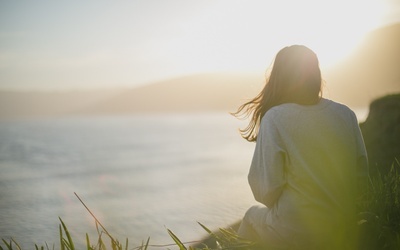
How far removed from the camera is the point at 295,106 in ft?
10.2

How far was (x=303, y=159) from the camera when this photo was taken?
3068 mm

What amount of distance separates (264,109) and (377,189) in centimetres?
167

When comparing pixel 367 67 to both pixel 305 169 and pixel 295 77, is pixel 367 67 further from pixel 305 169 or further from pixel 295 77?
pixel 305 169

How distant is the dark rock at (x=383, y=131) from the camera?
24.3 ft

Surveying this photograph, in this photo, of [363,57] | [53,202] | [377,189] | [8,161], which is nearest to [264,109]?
[377,189]

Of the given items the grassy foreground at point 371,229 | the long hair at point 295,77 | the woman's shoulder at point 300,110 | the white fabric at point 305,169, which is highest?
the long hair at point 295,77

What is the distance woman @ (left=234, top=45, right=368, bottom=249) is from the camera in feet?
10.1

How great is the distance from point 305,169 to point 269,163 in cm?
26

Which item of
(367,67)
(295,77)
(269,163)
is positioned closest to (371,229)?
(269,163)

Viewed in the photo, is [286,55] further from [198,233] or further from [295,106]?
[198,233]

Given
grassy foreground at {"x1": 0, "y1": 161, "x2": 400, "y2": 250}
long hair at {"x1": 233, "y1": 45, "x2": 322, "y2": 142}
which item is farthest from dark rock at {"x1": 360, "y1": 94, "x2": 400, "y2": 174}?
long hair at {"x1": 233, "y1": 45, "x2": 322, "y2": 142}

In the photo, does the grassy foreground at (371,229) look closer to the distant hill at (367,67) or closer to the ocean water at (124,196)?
the ocean water at (124,196)

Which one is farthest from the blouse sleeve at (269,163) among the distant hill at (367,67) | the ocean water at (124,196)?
the distant hill at (367,67)

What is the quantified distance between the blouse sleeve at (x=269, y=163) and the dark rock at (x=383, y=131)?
4.66m
